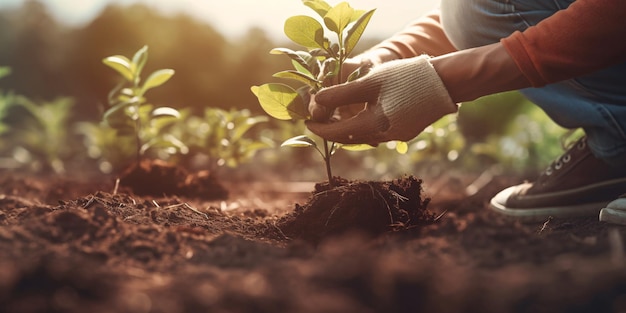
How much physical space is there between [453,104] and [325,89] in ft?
1.36

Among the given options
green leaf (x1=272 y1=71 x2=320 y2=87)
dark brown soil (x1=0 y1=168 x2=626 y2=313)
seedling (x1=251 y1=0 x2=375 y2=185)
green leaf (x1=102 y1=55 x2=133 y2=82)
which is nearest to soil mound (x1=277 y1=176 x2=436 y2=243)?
dark brown soil (x1=0 y1=168 x2=626 y2=313)

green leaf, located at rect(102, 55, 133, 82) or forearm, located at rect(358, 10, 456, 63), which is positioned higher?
A: green leaf, located at rect(102, 55, 133, 82)

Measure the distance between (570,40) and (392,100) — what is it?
1.83 ft

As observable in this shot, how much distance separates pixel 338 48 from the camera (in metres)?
1.96

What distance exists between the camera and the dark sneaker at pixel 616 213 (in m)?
1.88

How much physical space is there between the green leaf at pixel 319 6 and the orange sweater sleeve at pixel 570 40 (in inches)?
23.4

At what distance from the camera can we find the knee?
228 centimetres

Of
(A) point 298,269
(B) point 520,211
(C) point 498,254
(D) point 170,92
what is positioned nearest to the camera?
(A) point 298,269

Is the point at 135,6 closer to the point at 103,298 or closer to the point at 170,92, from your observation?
the point at 170,92

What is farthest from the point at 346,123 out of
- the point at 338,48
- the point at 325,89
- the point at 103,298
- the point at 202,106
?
the point at 202,106

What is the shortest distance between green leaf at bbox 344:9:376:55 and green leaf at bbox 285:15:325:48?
88 millimetres

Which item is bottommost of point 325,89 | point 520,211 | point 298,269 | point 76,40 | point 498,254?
point 520,211

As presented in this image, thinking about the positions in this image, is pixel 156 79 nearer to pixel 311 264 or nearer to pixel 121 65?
pixel 121 65

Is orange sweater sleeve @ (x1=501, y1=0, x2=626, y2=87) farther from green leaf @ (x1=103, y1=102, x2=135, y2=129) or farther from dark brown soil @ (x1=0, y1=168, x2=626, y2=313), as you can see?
green leaf @ (x1=103, y1=102, x2=135, y2=129)
